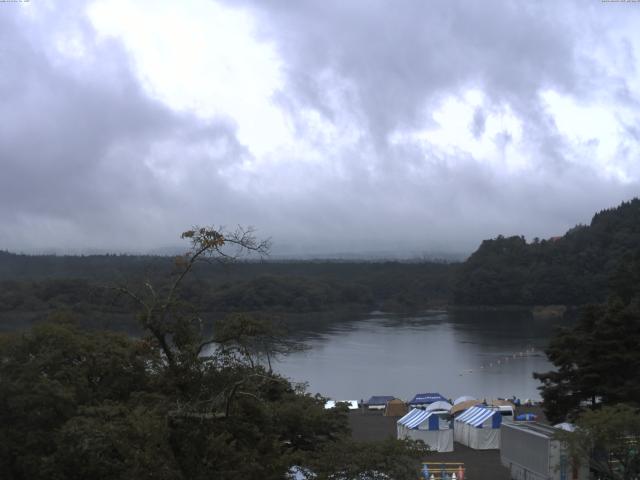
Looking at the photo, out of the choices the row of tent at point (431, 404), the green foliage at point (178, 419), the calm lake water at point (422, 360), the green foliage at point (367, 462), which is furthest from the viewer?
the calm lake water at point (422, 360)

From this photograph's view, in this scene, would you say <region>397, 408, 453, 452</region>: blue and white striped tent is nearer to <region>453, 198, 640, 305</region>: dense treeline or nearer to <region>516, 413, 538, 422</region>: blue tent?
<region>516, 413, 538, 422</region>: blue tent

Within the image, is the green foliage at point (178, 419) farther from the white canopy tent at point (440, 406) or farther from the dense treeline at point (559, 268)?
the dense treeline at point (559, 268)

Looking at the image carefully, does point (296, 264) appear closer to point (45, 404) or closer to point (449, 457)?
point (449, 457)

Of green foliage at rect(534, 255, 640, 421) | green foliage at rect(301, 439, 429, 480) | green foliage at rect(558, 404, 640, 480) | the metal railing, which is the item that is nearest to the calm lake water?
green foliage at rect(534, 255, 640, 421)

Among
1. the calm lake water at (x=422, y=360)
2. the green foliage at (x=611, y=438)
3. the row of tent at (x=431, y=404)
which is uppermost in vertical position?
the green foliage at (x=611, y=438)

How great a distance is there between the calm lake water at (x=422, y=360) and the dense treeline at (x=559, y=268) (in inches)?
353

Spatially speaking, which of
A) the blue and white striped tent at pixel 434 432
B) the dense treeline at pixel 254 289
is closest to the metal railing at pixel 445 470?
the blue and white striped tent at pixel 434 432

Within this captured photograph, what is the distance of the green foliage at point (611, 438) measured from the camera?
24.0 ft

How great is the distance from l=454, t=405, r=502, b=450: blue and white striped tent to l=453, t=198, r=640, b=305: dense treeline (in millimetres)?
40041

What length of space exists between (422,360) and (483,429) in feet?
55.9

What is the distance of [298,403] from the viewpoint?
7797mm

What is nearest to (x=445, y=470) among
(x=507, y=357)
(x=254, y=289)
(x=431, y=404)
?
(x=431, y=404)

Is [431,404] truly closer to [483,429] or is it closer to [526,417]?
[526,417]

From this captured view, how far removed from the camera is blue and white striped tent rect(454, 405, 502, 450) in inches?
480
